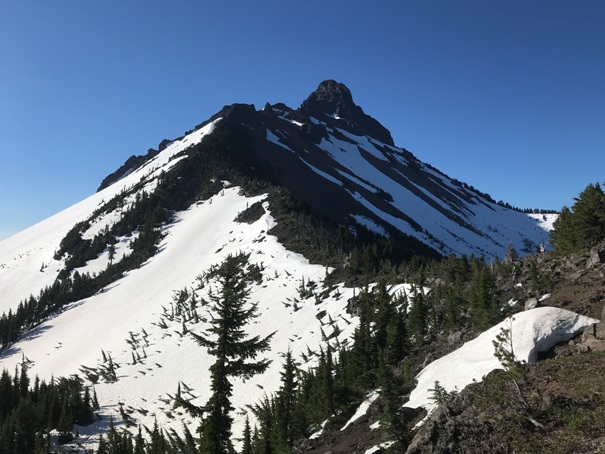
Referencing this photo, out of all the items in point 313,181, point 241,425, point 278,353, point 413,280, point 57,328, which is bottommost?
point 241,425

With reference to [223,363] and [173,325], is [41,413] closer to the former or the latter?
[173,325]

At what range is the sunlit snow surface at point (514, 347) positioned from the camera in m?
18.6

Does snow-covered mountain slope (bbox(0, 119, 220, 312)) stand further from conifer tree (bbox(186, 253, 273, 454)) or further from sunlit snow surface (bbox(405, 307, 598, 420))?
sunlit snow surface (bbox(405, 307, 598, 420))

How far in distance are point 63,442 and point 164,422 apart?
14.1 meters

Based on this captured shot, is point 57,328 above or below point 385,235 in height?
below

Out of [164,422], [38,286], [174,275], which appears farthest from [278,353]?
[38,286]

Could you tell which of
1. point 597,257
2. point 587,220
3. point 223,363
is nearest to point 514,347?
point 223,363

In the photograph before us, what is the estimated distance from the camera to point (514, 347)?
19.0m

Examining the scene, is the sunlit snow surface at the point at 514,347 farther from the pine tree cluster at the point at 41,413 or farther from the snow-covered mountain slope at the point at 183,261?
the pine tree cluster at the point at 41,413

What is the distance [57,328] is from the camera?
8619 centimetres

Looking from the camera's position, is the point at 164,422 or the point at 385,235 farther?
the point at 385,235

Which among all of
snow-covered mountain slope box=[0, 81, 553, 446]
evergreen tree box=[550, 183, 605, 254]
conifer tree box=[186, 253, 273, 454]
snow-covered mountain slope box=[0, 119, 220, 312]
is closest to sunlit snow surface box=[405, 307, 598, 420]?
conifer tree box=[186, 253, 273, 454]

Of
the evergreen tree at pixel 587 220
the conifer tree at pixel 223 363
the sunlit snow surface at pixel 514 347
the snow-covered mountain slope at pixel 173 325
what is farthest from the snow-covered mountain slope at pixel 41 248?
the evergreen tree at pixel 587 220

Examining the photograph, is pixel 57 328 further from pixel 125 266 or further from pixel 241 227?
pixel 241 227
